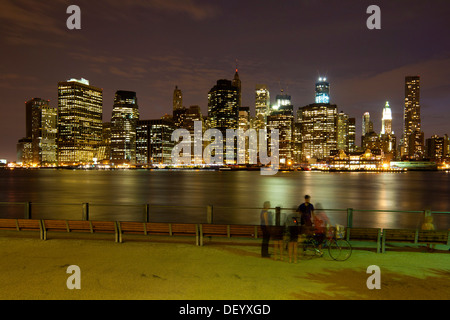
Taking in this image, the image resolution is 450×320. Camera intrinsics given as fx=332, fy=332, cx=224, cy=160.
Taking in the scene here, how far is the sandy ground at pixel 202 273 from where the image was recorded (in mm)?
8492

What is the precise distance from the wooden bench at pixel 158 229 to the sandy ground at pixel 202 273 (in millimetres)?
456

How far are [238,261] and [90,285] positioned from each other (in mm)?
4524

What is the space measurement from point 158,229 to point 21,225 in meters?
6.32

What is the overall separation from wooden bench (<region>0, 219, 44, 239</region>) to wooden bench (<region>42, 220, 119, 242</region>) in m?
0.49

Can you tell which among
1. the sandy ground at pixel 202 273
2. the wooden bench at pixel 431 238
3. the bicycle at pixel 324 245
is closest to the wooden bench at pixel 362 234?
the sandy ground at pixel 202 273

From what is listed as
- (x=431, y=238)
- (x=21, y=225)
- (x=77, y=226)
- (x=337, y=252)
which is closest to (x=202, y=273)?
(x=337, y=252)

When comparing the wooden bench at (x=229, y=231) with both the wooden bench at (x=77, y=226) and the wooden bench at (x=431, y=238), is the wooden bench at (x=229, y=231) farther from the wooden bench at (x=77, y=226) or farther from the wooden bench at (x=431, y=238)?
the wooden bench at (x=431, y=238)

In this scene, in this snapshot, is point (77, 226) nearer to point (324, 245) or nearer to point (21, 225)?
point (21, 225)

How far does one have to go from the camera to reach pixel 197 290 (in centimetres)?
863

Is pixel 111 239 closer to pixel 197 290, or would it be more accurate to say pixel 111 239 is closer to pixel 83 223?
pixel 83 223

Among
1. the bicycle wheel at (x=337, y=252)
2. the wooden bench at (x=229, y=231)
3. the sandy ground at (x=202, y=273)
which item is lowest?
the sandy ground at (x=202, y=273)

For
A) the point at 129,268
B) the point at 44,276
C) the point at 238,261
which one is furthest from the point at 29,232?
the point at 238,261
